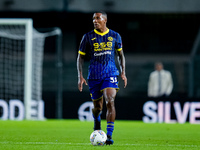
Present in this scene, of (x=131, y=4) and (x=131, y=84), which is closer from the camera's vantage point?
(x=131, y=84)

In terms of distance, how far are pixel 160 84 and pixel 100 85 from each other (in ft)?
31.0

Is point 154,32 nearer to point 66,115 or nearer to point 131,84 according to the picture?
point 131,84

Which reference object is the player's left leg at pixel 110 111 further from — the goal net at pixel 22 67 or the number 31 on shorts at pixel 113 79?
the goal net at pixel 22 67

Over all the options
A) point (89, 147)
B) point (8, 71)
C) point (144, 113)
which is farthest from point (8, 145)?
point (8, 71)

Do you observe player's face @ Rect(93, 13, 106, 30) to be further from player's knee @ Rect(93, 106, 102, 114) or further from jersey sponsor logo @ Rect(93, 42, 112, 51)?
player's knee @ Rect(93, 106, 102, 114)

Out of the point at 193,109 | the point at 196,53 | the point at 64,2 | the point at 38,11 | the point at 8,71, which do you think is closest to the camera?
the point at 193,109

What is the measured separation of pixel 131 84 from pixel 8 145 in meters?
14.6

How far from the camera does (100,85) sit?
8.15 meters

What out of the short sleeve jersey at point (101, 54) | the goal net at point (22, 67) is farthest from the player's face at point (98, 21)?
the goal net at point (22, 67)

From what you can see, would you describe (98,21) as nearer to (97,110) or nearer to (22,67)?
(97,110)

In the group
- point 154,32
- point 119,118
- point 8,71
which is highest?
point 154,32

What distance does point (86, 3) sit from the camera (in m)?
25.1

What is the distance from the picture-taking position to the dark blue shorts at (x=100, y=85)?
7992 mm

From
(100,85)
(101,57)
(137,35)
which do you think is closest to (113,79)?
(100,85)
